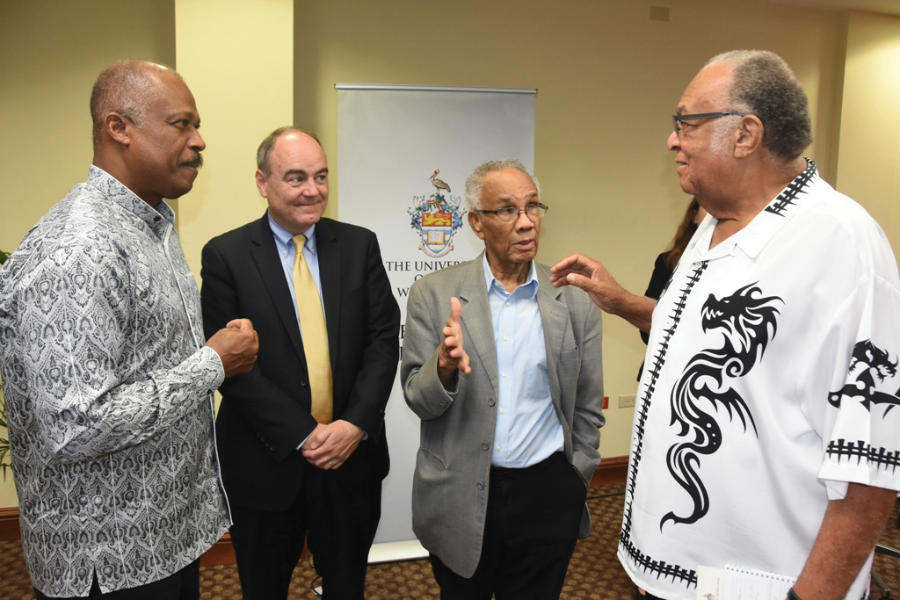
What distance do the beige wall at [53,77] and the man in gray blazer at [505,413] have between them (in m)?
2.42

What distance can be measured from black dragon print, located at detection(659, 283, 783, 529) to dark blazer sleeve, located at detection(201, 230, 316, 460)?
1.15 m

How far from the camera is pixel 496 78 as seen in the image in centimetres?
402

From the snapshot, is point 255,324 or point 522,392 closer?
point 522,392

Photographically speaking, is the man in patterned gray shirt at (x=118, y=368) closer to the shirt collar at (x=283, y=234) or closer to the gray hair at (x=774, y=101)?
the shirt collar at (x=283, y=234)

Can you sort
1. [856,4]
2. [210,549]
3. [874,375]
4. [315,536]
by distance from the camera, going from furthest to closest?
[856,4] < [210,549] < [315,536] < [874,375]

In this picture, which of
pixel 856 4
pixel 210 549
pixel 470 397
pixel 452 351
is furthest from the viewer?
pixel 856 4

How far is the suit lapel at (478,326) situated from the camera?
1889 millimetres

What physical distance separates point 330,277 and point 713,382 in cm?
129

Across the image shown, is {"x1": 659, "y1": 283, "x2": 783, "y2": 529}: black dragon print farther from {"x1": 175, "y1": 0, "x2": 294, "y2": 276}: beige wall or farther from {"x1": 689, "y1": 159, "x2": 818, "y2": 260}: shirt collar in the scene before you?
{"x1": 175, "y1": 0, "x2": 294, "y2": 276}: beige wall

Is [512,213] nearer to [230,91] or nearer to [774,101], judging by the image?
[774,101]

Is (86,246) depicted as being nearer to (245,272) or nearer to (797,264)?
(245,272)

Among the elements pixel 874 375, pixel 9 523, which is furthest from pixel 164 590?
pixel 9 523

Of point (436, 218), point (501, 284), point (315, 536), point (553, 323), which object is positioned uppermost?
point (436, 218)

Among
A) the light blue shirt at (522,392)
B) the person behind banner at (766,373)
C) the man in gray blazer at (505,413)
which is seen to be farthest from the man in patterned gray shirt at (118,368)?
the person behind banner at (766,373)
